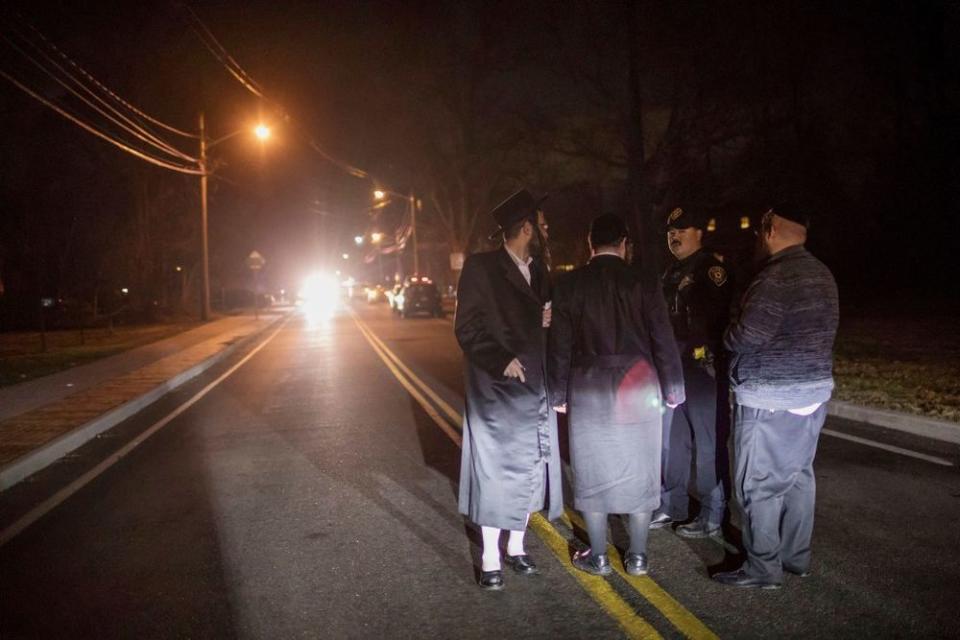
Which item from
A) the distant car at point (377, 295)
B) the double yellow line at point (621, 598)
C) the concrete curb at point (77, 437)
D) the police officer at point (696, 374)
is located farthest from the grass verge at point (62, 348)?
the distant car at point (377, 295)

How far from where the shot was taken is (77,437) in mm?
8930

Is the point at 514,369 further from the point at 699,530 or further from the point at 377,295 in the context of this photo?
the point at 377,295

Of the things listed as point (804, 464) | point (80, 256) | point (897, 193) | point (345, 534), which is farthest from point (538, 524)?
point (80, 256)

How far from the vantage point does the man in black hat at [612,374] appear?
420cm

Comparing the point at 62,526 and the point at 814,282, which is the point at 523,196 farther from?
the point at 62,526

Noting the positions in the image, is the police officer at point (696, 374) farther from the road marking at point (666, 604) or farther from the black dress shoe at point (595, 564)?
the black dress shoe at point (595, 564)

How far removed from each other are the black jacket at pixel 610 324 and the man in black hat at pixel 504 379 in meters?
0.14

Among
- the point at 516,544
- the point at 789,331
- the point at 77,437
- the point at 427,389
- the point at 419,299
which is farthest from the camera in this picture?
the point at 419,299

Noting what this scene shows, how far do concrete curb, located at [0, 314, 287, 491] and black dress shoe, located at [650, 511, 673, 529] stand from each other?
5626 mm

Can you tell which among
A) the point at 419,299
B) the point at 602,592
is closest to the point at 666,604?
the point at 602,592

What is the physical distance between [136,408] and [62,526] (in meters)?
5.92

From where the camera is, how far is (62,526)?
19.1 ft

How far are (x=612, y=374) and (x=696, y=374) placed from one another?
1.07 metres

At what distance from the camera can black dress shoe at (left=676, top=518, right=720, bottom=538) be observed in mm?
5113
